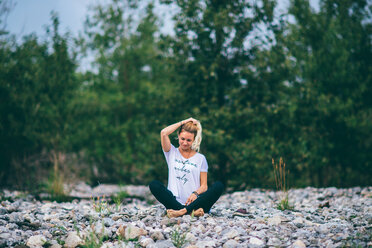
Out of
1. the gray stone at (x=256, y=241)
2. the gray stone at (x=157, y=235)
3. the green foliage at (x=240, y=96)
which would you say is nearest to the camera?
the gray stone at (x=256, y=241)

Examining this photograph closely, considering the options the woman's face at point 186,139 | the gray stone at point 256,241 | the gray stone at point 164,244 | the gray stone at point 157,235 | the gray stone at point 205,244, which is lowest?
the gray stone at point 256,241

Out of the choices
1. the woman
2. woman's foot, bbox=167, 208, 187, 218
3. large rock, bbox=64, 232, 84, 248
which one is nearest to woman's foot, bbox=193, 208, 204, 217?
the woman

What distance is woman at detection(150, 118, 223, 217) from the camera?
4.36 metres

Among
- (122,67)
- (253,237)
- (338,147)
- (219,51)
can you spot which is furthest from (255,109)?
(122,67)

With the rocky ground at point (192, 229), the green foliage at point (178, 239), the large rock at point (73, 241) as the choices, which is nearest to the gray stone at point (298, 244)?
the rocky ground at point (192, 229)

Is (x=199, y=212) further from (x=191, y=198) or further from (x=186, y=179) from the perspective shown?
(x=186, y=179)

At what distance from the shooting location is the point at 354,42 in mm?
9492

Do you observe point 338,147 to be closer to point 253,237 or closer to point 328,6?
point 328,6

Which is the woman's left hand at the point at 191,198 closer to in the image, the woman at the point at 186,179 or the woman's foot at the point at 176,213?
the woman at the point at 186,179

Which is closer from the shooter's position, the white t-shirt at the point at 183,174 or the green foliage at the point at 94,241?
the green foliage at the point at 94,241

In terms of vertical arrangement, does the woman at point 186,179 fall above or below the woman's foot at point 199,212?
above

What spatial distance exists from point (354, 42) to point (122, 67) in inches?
365

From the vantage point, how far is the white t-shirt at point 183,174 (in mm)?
4457

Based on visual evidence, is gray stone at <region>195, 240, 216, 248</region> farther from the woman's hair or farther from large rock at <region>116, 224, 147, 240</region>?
the woman's hair
